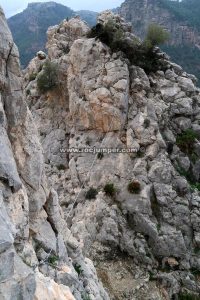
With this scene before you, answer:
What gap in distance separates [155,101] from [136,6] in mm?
137865

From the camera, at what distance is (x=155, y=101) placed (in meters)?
33.6

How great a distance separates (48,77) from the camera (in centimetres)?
3547

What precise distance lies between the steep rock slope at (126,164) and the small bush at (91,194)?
14cm

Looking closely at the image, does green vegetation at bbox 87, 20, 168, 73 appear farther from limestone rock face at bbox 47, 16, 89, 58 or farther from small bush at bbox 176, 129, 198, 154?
small bush at bbox 176, 129, 198, 154

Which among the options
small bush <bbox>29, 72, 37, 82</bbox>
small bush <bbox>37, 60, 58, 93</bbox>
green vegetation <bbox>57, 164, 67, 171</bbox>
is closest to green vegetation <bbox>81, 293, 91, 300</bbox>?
green vegetation <bbox>57, 164, 67, 171</bbox>

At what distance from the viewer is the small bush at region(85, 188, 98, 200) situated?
1176 inches

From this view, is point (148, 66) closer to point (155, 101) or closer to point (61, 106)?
point (155, 101)

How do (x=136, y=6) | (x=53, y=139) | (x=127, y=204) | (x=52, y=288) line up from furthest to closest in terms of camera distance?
(x=136, y=6) < (x=53, y=139) < (x=127, y=204) < (x=52, y=288)

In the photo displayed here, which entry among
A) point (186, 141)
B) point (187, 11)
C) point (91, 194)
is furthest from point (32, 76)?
point (187, 11)

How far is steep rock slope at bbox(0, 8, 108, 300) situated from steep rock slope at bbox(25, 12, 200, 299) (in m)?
9.33

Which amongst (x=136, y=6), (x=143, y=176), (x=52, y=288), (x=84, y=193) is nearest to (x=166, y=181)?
(x=143, y=176)

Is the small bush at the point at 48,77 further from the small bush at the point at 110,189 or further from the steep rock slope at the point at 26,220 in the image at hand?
the steep rock slope at the point at 26,220

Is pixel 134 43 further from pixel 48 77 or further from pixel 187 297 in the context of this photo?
A: pixel 187 297

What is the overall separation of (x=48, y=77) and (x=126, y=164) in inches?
410
